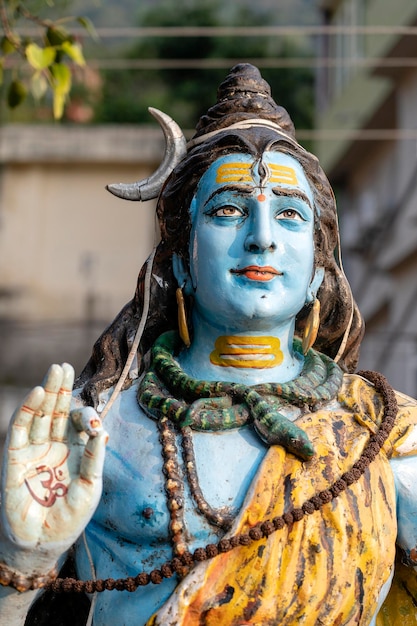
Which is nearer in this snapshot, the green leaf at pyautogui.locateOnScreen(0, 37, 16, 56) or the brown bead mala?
the brown bead mala

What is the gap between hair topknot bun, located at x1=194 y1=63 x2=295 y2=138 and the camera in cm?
315

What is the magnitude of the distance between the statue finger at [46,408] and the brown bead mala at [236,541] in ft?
1.45

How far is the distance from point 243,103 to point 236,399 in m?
0.92

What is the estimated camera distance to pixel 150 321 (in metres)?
3.19

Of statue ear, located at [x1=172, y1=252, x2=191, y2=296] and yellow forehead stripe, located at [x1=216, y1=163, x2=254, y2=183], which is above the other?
yellow forehead stripe, located at [x1=216, y1=163, x2=254, y2=183]

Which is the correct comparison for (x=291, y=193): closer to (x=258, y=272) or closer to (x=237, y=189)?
(x=237, y=189)

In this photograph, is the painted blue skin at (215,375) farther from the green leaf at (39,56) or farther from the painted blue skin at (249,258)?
the green leaf at (39,56)

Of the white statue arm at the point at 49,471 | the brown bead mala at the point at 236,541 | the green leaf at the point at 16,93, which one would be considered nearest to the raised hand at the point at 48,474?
the white statue arm at the point at 49,471

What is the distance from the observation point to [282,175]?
2949 mm

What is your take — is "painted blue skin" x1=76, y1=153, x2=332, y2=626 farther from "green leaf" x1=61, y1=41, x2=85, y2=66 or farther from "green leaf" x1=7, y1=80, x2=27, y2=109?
"green leaf" x1=7, y1=80, x2=27, y2=109

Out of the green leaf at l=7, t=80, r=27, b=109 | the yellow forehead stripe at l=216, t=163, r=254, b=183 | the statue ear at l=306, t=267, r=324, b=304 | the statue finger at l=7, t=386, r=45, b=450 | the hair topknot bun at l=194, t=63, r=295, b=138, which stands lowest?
the statue finger at l=7, t=386, r=45, b=450

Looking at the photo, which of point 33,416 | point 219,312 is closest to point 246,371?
point 219,312

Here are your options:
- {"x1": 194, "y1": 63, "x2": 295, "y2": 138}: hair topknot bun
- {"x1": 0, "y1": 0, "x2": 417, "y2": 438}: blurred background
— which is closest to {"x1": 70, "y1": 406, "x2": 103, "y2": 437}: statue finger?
{"x1": 194, "y1": 63, "x2": 295, "y2": 138}: hair topknot bun

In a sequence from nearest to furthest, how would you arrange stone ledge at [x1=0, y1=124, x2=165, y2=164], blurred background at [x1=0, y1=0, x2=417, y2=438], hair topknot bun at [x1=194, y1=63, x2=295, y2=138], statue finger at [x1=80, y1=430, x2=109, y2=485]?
statue finger at [x1=80, y1=430, x2=109, y2=485] → hair topknot bun at [x1=194, y1=63, x2=295, y2=138] → blurred background at [x1=0, y1=0, x2=417, y2=438] → stone ledge at [x1=0, y1=124, x2=165, y2=164]
